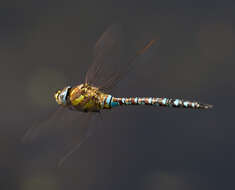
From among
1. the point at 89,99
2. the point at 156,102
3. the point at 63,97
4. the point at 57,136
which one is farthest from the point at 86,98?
the point at 156,102

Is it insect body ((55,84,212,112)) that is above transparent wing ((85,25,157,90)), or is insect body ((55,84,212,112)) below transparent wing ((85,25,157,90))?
below

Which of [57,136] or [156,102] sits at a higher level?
[156,102]

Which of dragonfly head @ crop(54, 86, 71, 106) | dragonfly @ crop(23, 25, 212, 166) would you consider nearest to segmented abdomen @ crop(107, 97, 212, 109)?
dragonfly @ crop(23, 25, 212, 166)

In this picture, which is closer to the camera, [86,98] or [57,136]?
[57,136]

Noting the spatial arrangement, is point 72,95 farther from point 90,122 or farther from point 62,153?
point 62,153

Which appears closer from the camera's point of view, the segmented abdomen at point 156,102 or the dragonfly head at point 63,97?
the segmented abdomen at point 156,102

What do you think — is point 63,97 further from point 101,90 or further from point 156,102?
point 156,102

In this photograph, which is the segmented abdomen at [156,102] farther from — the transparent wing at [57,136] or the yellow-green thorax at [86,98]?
the transparent wing at [57,136]

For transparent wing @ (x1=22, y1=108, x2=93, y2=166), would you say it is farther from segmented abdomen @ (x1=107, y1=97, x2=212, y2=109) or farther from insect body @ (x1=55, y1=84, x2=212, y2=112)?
segmented abdomen @ (x1=107, y1=97, x2=212, y2=109)

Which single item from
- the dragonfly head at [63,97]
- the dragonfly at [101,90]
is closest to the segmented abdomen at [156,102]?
the dragonfly at [101,90]

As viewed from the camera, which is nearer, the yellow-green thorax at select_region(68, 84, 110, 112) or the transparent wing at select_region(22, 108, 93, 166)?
the transparent wing at select_region(22, 108, 93, 166)
